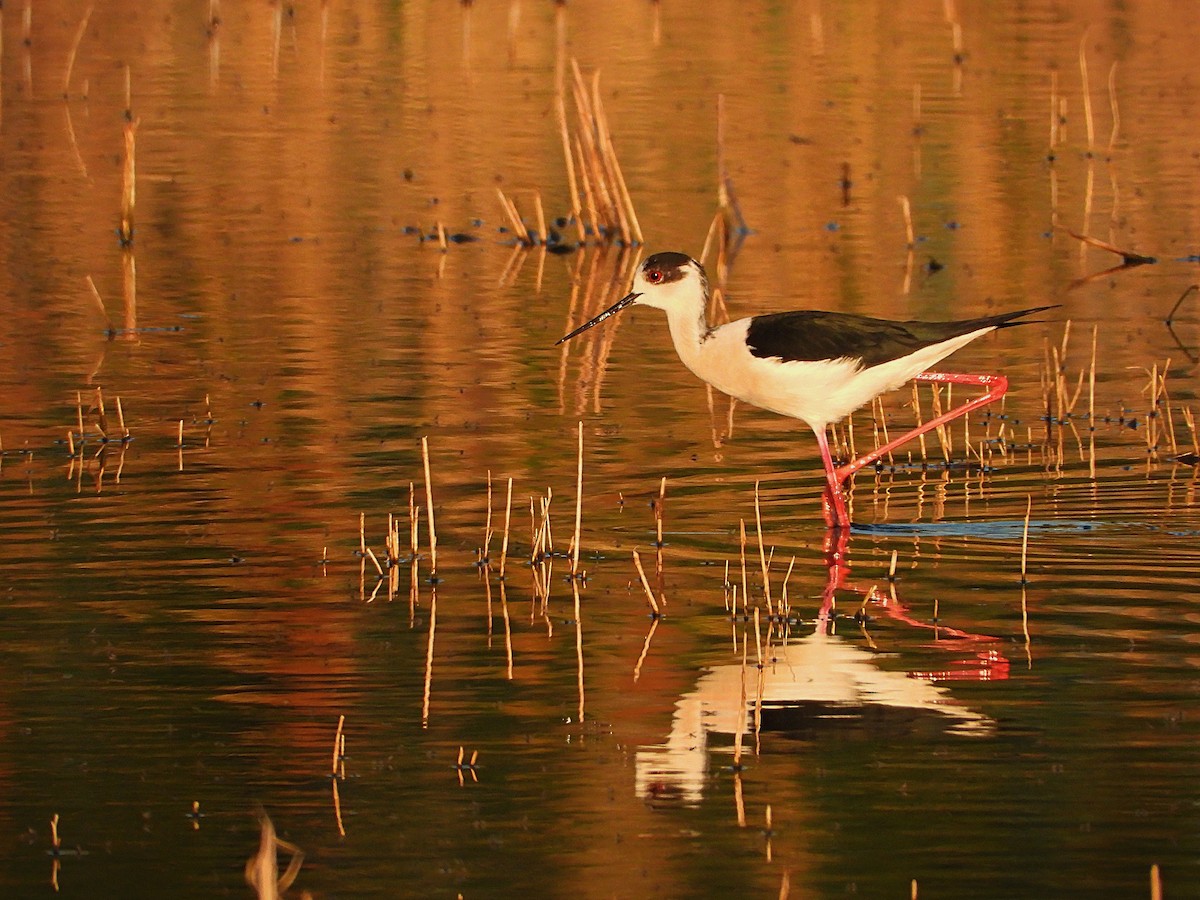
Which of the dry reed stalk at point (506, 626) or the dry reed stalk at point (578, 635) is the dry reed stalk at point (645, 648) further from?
the dry reed stalk at point (506, 626)

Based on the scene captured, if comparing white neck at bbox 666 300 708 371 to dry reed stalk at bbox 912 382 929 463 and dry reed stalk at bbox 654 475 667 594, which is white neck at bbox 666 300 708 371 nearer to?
dry reed stalk at bbox 654 475 667 594

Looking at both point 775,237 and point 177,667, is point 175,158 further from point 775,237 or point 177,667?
point 177,667

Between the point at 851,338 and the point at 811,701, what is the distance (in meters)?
3.59

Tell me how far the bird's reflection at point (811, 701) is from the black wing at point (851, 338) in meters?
2.39

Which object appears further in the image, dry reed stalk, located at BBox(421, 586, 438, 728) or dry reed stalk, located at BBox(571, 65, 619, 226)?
dry reed stalk, located at BBox(571, 65, 619, 226)

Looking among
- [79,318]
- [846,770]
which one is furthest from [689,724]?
[79,318]

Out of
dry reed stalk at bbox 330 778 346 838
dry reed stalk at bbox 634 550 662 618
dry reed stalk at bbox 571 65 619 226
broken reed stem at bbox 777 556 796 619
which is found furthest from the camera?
dry reed stalk at bbox 571 65 619 226

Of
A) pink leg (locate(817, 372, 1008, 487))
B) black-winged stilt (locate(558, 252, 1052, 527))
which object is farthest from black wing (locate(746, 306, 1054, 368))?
pink leg (locate(817, 372, 1008, 487))

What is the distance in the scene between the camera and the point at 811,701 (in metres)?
8.38

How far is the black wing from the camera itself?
11570 mm

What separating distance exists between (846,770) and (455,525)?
4165mm

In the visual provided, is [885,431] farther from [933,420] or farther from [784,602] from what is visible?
[784,602]

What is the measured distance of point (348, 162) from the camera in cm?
2717

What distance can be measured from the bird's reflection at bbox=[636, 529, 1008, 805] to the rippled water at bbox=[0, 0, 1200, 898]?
0.08ft
